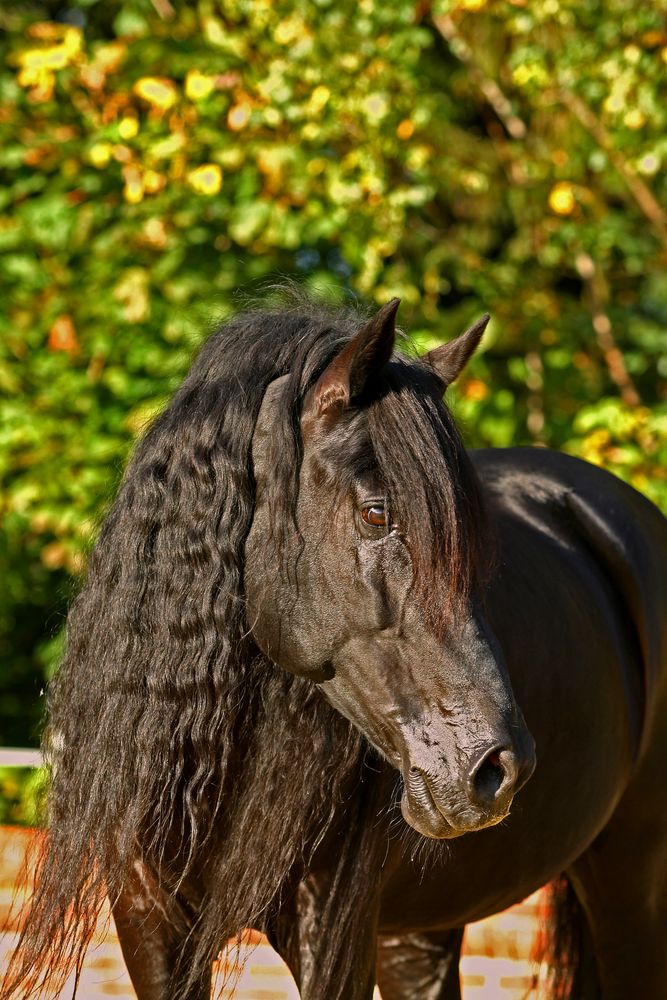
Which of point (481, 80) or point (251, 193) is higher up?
point (481, 80)

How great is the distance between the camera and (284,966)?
11.9 feet

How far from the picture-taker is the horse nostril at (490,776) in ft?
5.15

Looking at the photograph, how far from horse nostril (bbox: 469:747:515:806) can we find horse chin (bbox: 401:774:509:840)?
3cm

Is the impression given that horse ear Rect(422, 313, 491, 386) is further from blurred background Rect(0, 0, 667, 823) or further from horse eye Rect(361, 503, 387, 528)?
blurred background Rect(0, 0, 667, 823)

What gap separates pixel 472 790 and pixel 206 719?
41cm


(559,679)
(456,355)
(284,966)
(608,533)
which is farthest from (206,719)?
(284,966)

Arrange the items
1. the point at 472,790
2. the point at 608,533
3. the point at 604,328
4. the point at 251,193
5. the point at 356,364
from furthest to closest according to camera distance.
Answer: the point at 604,328
the point at 251,193
the point at 608,533
the point at 356,364
the point at 472,790

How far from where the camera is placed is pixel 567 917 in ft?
9.35

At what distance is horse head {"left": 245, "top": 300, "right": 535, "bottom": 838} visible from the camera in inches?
63.0

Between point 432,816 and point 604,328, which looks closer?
point 432,816

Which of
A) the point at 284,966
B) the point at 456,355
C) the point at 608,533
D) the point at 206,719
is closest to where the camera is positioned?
the point at 206,719

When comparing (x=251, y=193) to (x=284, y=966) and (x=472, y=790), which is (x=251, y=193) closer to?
(x=284, y=966)

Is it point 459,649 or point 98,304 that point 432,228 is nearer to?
point 98,304

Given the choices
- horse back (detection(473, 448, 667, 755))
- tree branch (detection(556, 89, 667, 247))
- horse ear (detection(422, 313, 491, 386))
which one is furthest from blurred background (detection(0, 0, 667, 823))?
horse ear (detection(422, 313, 491, 386))
